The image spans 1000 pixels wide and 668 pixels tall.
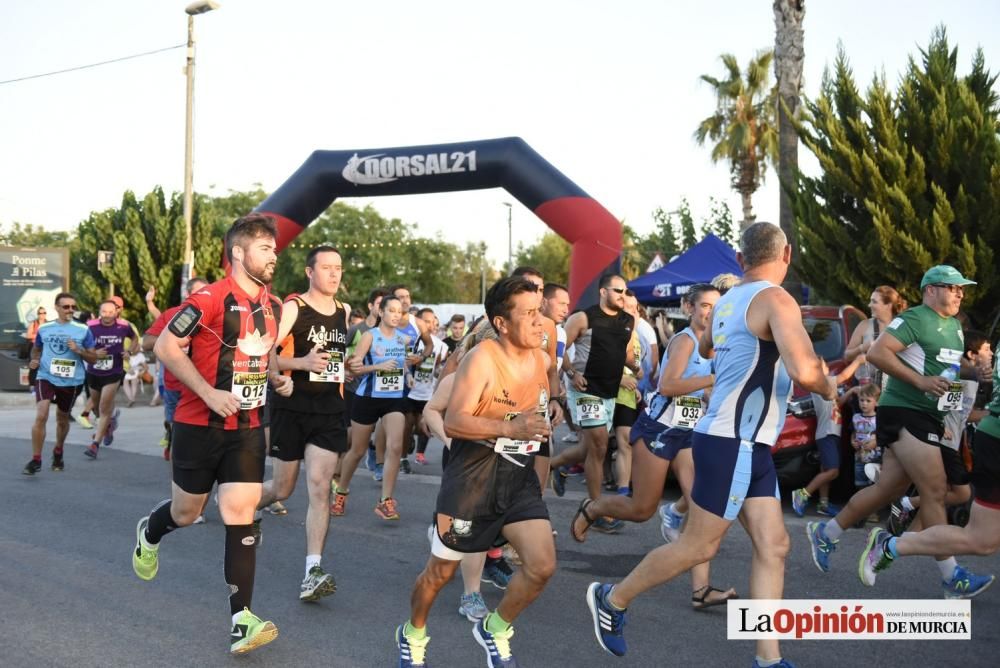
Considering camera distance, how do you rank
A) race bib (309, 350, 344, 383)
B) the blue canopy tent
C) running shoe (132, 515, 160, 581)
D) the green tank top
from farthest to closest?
1. the blue canopy tent
2. race bib (309, 350, 344, 383)
3. the green tank top
4. running shoe (132, 515, 160, 581)

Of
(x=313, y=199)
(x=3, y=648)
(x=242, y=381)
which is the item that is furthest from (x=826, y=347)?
(x=313, y=199)

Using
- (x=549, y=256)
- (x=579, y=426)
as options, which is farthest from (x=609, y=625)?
(x=549, y=256)

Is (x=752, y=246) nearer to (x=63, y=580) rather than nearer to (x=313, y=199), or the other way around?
(x=63, y=580)

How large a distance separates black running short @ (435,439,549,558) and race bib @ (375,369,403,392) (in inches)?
160

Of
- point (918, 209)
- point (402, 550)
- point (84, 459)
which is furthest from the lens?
point (918, 209)

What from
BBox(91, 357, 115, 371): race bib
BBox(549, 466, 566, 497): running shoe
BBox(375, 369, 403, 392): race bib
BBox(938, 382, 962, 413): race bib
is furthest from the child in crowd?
BBox(91, 357, 115, 371): race bib

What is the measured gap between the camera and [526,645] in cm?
479

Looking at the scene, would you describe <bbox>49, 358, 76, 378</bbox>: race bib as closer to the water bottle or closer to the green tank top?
the green tank top

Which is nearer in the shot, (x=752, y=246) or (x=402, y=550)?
(x=752, y=246)

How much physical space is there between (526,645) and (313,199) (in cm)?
1279

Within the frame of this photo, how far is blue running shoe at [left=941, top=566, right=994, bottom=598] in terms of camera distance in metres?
5.37

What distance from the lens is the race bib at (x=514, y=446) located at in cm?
409

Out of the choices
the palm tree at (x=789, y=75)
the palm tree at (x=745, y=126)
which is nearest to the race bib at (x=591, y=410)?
the palm tree at (x=789, y=75)

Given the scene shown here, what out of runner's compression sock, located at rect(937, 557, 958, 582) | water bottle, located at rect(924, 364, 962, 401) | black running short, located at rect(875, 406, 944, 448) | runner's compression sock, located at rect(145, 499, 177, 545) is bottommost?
runner's compression sock, located at rect(937, 557, 958, 582)
